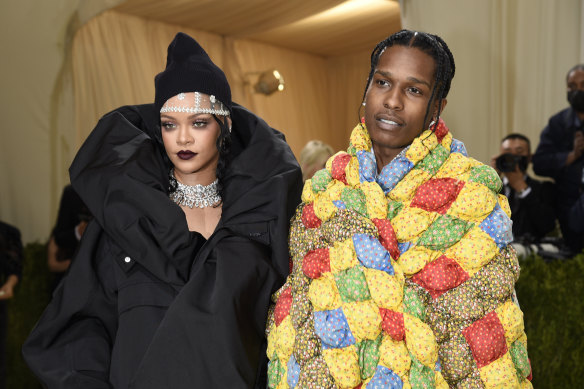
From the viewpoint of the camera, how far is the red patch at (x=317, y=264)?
5.48 feet

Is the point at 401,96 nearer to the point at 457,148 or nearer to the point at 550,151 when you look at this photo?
the point at 457,148

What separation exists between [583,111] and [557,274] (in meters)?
1.11

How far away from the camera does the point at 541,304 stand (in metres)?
3.33

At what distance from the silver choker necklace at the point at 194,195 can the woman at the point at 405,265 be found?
14.7 inches

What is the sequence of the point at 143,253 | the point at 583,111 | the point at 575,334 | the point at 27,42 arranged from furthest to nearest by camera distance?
1. the point at 27,42
2. the point at 583,111
3. the point at 575,334
4. the point at 143,253

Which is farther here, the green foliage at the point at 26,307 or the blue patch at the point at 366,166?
the green foliage at the point at 26,307

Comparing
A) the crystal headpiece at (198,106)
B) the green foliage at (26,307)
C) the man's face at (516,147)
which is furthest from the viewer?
the green foliage at (26,307)

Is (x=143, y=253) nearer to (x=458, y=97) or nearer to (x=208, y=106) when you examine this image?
(x=208, y=106)

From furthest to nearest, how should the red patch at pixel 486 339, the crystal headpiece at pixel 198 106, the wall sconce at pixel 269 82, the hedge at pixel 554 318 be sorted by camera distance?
the wall sconce at pixel 269 82 → the hedge at pixel 554 318 → the crystal headpiece at pixel 198 106 → the red patch at pixel 486 339

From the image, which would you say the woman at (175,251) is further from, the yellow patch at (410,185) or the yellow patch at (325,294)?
the yellow patch at (410,185)

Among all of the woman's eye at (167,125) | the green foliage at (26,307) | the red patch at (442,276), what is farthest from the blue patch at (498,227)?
the green foliage at (26,307)

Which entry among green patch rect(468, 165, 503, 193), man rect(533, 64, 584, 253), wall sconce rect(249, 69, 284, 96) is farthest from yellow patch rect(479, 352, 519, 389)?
wall sconce rect(249, 69, 284, 96)

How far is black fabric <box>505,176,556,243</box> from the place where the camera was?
375cm

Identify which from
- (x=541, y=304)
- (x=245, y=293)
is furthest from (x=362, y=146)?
(x=541, y=304)
